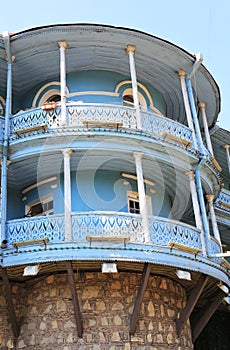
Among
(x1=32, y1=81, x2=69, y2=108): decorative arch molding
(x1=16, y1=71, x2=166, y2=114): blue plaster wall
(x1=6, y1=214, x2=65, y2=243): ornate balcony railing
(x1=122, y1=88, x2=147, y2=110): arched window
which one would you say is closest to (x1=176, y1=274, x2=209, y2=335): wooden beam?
(x1=6, y1=214, x2=65, y2=243): ornate balcony railing

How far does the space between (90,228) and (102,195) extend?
2.20 metres

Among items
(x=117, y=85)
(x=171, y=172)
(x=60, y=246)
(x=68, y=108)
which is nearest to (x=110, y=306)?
(x=60, y=246)

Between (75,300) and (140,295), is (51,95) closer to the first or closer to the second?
(75,300)

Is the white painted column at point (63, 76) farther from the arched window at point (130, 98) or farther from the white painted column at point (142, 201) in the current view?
the arched window at point (130, 98)

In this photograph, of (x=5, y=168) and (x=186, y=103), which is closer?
(x=5, y=168)

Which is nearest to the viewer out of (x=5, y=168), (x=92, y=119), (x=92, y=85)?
(x=5, y=168)

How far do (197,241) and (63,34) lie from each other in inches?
286

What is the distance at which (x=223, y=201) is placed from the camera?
20.4 meters

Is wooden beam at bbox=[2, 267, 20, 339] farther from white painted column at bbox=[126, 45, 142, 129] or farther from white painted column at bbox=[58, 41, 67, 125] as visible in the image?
white painted column at bbox=[126, 45, 142, 129]

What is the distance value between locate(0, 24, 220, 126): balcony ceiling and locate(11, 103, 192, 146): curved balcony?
2255 millimetres

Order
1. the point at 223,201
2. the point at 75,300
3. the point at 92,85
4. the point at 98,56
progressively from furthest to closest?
the point at 223,201 < the point at 92,85 < the point at 98,56 < the point at 75,300

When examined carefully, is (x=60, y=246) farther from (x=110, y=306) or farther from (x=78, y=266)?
(x=110, y=306)

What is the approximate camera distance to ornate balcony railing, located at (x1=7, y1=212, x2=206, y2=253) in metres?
13.0

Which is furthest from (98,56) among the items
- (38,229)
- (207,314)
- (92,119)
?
(207,314)
